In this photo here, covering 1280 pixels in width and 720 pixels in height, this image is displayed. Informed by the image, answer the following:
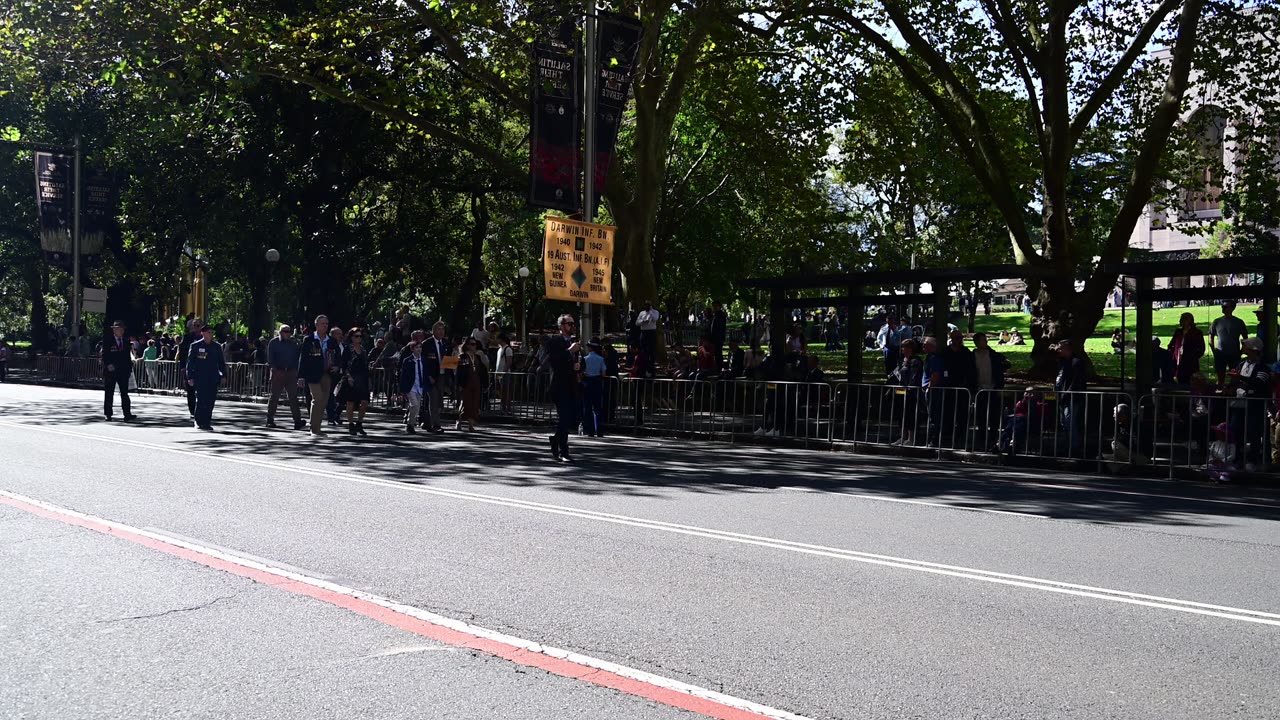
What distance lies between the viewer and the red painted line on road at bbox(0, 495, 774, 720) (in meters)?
4.87

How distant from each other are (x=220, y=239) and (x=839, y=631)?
3224 centimetres

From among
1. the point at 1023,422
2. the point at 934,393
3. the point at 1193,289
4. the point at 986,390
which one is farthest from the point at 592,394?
the point at 1193,289

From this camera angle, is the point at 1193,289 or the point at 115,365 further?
the point at 115,365

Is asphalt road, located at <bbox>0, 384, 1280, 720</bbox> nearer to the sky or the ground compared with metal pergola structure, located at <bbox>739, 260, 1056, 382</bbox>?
nearer to the ground

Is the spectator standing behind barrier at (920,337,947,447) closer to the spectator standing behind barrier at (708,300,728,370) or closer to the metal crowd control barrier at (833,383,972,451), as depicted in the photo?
the metal crowd control barrier at (833,383,972,451)

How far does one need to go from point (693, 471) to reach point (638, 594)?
24.2ft

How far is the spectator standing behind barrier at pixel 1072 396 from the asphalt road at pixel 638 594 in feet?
7.53

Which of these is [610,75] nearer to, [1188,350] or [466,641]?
[1188,350]

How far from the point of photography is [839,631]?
6.06 metres

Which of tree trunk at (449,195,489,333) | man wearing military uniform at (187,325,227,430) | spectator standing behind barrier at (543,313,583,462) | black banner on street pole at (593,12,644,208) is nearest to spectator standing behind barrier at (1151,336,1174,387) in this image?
black banner on street pole at (593,12,644,208)

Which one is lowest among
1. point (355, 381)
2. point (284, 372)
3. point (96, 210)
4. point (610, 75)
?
point (355, 381)

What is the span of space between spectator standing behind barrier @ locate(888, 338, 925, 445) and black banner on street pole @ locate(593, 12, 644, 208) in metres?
6.74

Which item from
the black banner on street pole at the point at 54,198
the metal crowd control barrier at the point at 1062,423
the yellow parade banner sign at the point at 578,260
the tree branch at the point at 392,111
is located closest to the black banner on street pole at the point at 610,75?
the yellow parade banner sign at the point at 578,260

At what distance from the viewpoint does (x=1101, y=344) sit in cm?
4750
